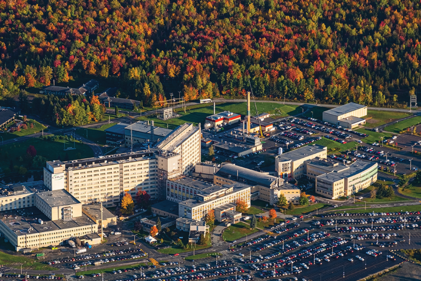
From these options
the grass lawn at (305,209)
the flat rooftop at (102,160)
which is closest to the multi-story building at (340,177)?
the grass lawn at (305,209)

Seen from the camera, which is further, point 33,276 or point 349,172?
point 349,172

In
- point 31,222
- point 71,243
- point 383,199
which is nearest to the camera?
point 71,243

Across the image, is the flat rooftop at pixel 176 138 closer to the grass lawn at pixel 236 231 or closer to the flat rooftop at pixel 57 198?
the flat rooftop at pixel 57 198

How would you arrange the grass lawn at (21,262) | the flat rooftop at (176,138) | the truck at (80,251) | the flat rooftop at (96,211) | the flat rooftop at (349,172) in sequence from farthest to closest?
the flat rooftop at (176,138) < the flat rooftop at (349,172) < the flat rooftop at (96,211) < the truck at (80,251) < the grass lawn at (21,262)

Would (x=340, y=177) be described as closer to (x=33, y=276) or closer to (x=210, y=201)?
(x=210, y=201)

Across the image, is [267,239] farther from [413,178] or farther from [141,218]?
[413,178]

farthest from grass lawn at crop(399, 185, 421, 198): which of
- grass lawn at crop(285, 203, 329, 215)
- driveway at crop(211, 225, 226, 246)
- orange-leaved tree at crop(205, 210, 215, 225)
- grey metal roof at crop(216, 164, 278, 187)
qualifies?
orange-leaved tree at crop(205, 210, 215, 225)

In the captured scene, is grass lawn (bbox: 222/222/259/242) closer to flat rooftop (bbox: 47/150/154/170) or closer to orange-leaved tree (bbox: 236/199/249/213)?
orange-leaved tree (bbox: 236/199/249/213)

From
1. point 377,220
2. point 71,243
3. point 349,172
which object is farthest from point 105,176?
point 377,220
